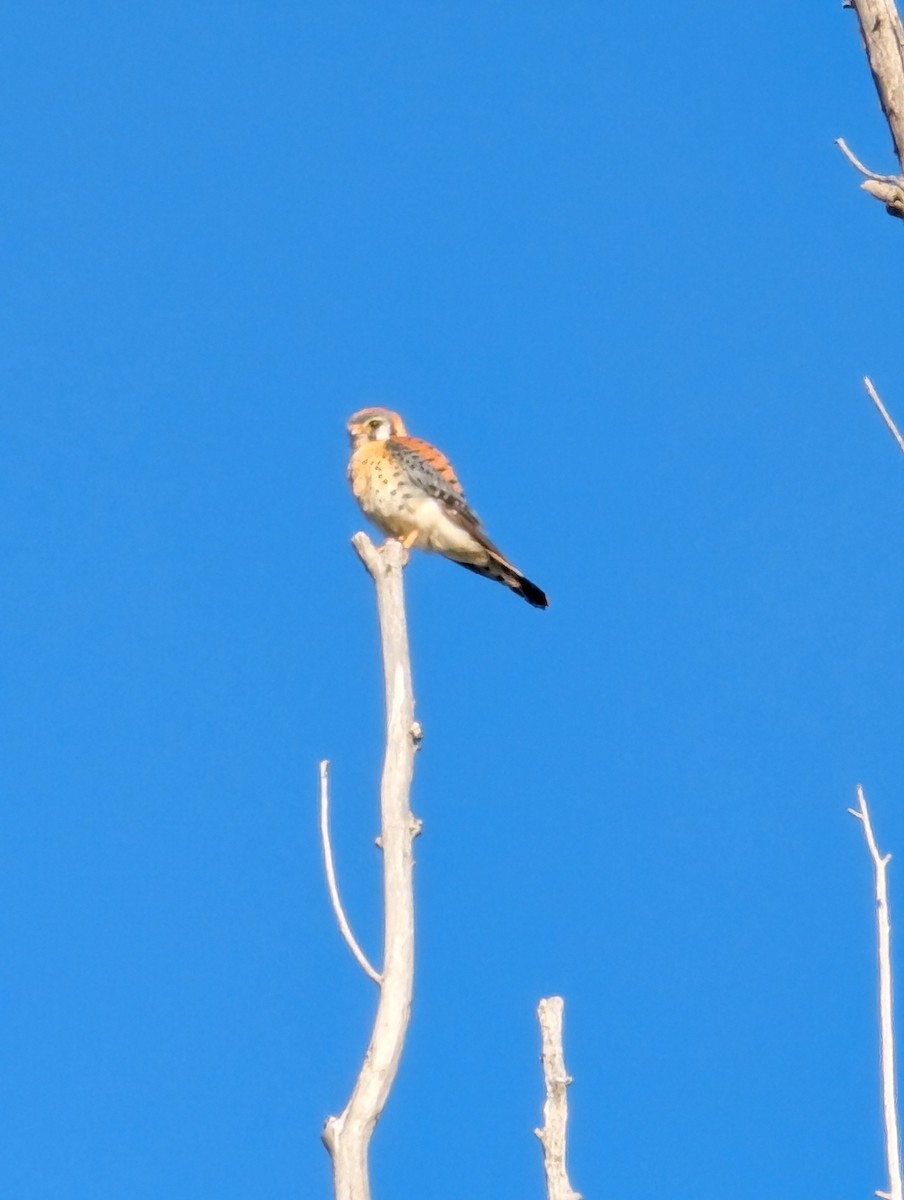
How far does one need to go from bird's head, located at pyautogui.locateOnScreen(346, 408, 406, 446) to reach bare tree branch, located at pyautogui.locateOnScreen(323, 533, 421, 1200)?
4.10 metres

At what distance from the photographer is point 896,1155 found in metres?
3.00

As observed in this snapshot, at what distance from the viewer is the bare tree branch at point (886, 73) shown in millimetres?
3461

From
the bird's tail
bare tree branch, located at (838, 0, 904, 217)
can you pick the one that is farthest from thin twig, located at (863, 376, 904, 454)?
the bird's tail

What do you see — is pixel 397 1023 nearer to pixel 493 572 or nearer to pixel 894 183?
pixel 894 183

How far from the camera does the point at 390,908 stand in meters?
3.60

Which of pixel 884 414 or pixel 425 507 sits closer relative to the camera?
pixel 884 414

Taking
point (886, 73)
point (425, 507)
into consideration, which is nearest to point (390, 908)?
point (886, 73)

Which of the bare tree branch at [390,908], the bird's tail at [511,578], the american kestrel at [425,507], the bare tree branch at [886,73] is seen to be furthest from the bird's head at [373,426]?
the bare tree branch at [886,73]

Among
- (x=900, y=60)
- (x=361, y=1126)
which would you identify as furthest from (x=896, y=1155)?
(x=900, y=60)

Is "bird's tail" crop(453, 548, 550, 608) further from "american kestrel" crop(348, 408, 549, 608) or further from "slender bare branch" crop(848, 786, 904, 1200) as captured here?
"slender bare branch" crop(848, 786, 904, 1200)

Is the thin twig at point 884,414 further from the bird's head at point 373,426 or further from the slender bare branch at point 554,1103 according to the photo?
the bird's head at point 373,426

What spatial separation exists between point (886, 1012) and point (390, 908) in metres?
1.04

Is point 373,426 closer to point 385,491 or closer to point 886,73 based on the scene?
Answer: point 385,491

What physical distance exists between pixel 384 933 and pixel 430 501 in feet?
15.3
